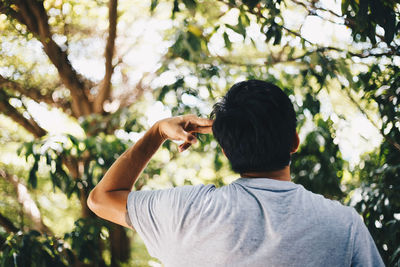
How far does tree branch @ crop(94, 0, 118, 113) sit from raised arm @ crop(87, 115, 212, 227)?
123 inches

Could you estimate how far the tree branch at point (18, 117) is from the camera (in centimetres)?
390

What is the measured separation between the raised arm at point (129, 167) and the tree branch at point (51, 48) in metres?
2.36

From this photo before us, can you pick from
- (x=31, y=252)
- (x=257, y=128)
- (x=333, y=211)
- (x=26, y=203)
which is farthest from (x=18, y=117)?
(x=333, y=211)

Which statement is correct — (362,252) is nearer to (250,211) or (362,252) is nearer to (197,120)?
(250,211)

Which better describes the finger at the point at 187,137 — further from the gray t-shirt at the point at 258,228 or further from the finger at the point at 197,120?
the gray t-shirt at the point at 258,228

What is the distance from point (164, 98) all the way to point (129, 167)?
1.96 meters

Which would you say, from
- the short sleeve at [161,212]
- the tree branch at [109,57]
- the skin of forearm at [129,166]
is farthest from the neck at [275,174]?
the tree branch at [109,57]

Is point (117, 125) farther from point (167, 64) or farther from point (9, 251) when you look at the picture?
point (9, 251)

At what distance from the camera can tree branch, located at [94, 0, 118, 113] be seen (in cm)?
377

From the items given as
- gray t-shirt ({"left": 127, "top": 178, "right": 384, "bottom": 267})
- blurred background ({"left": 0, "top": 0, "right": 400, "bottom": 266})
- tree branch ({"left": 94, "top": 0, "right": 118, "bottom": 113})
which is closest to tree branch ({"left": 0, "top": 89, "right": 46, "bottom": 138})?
blurred background ({"left": 0, "top": 0, "right": 400, "bottom": 266})

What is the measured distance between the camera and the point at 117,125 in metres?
3.95

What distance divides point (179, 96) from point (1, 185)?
327 centimetres

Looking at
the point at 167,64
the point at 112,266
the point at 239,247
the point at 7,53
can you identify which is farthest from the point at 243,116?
the point at 112,266

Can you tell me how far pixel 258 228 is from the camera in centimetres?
70
